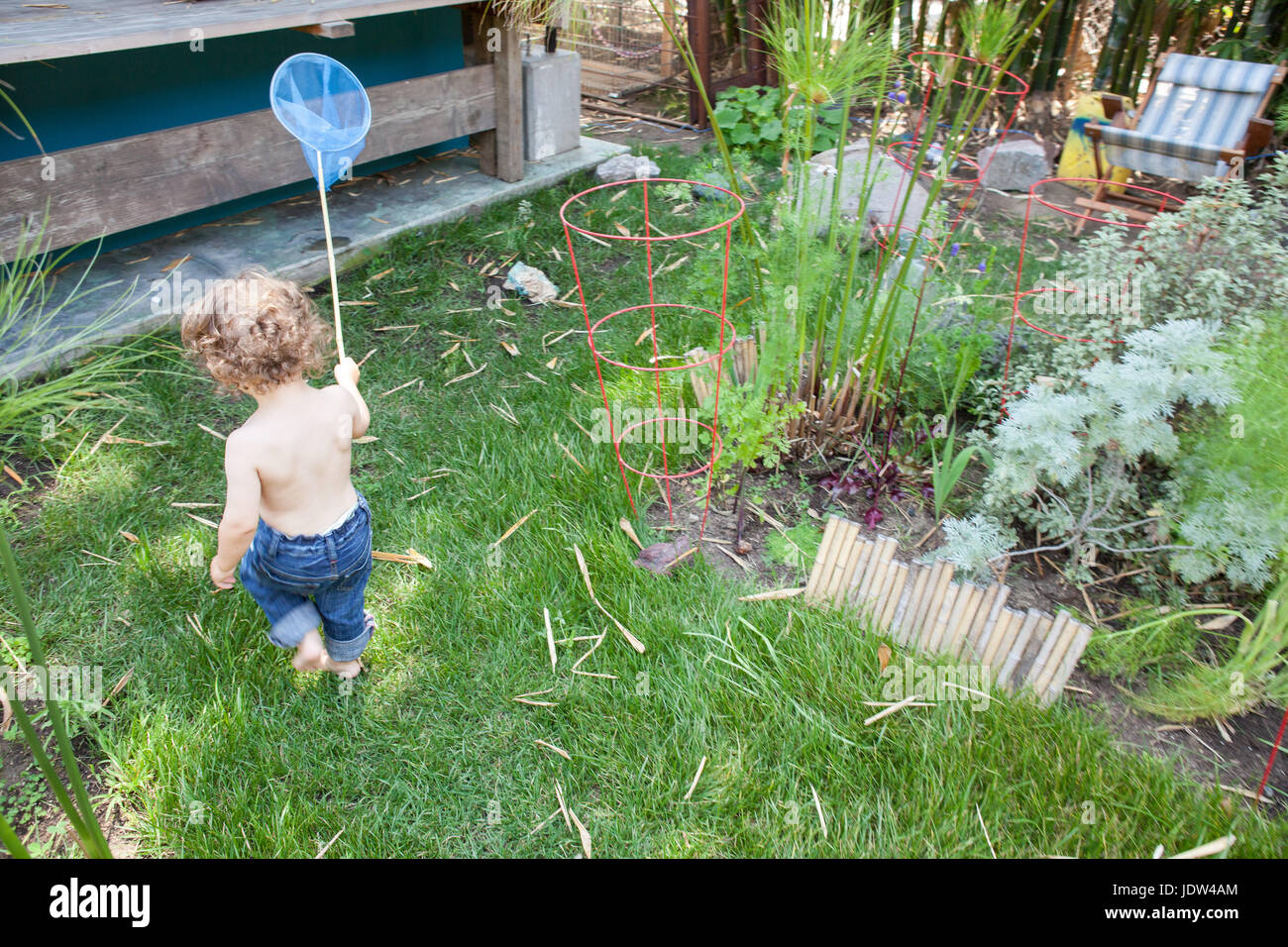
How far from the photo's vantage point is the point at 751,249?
116 inches

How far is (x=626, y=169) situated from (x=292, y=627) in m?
4.17

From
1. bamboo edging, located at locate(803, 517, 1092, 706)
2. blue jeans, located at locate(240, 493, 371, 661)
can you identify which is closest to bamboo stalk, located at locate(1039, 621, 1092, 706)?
bamboo edging, located at locate(803, 517, 1092, 706)

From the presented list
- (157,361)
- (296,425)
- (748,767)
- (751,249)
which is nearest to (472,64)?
(157,361)

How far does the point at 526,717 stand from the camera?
7.84ft

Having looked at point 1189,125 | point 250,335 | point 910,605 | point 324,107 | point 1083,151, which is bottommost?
point 910,605

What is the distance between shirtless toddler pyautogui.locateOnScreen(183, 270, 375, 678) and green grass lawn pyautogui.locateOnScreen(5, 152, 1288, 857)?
0.86 ft

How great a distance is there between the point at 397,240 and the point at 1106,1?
6.01 m

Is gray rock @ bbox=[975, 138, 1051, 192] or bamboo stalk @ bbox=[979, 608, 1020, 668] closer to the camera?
bamboo stalk @ bbox=[979, 608, 1020, 668]

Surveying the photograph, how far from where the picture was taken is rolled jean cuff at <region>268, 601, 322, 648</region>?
2.30m

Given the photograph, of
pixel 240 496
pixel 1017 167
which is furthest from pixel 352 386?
pixel 1017 167

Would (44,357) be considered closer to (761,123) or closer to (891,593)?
(891,593)

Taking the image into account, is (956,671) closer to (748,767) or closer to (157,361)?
(748,767)

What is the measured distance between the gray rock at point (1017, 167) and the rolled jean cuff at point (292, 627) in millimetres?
5331

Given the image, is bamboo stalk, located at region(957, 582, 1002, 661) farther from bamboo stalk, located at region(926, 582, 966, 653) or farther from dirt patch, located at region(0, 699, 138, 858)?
dirt patch, located at region(0, 699, 138, 858)
